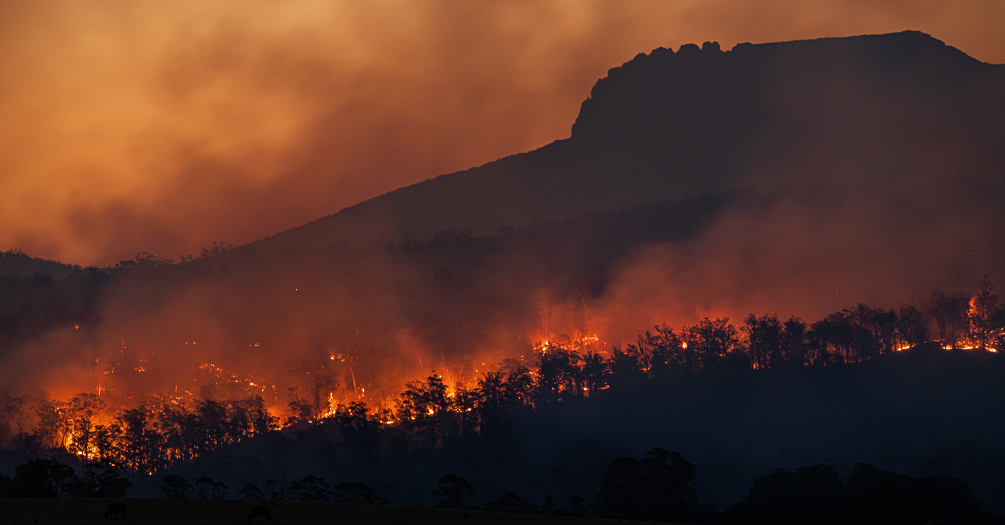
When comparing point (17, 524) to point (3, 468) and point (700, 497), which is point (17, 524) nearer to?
point (700, 497)

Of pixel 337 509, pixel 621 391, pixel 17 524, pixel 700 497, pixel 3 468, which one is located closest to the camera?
pixel 17 524

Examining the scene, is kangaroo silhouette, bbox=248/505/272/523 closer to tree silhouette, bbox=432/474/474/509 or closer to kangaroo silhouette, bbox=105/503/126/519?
kangaroo silhouette, bbox=105/503/126/519

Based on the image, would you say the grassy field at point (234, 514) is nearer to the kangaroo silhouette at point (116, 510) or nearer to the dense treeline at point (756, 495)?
the kangaroo silhouette at point (116, 510)

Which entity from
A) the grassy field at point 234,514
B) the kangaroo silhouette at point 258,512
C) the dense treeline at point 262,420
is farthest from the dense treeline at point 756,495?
the dense treeline at point 262,420

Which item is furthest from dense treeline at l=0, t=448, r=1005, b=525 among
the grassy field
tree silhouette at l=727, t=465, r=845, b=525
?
the grassy field

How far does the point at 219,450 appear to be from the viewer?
572ft

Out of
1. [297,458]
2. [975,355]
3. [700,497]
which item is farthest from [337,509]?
[975,355]

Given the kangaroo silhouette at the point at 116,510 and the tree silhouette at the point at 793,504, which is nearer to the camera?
the kangaroo silhouette at the point at 116,510

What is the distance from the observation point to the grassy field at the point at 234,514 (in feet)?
170

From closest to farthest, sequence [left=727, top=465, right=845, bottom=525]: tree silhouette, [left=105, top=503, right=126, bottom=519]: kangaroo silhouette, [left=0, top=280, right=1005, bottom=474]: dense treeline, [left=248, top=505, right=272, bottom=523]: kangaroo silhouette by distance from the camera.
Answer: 1. [left=105, top=503, right=126, bottom=519]: kangaroo silhouette
2. [left=248, top=505, right=272, bottom=523]: kangaroo silhouette
3. [left=727, top=465, right=845, bottom=525]: tree silhouette
4. [left=0, top=280, right=1005, bottom=474]: dense treeline

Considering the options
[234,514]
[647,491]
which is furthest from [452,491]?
[234,514]

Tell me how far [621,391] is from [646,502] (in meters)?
93.6

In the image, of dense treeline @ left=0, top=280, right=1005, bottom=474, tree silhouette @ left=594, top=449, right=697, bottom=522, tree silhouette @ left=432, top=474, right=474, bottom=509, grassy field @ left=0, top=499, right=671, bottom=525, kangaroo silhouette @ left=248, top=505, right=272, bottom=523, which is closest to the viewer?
grassy field @ left=0, top=499, right=671, bottom=525

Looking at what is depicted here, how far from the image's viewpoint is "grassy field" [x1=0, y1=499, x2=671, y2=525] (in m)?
51.9
